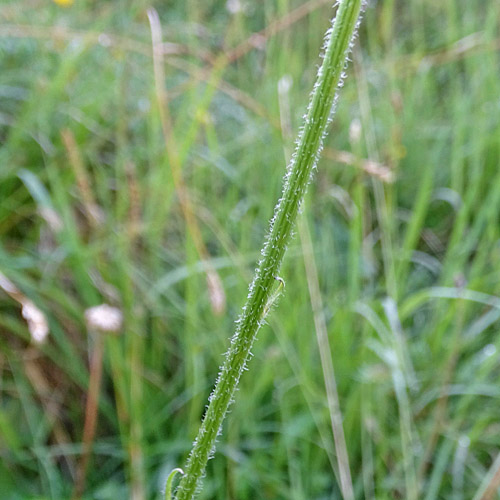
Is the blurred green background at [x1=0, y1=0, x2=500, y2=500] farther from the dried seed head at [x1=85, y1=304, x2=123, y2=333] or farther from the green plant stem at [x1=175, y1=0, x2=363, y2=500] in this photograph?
the green plant stem at [x1=175, y1=0, x2=363, y2=500]

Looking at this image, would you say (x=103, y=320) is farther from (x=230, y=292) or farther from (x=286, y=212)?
(x=286, y=212)

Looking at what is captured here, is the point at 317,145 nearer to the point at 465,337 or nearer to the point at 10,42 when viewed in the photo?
the point at 465,337

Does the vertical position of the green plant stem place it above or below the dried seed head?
below

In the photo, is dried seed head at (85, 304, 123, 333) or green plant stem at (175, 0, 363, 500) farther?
dried seed head at (85, 304, 123, 333)

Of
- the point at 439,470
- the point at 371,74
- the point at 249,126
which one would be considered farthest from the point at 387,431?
the point at 371,74

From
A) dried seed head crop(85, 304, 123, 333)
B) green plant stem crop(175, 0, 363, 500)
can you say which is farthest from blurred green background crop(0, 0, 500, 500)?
green plant stem crop(175, 0, 363, 500)

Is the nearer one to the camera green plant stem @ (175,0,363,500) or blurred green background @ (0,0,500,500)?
green plant stem @ (175,0,363,500)
